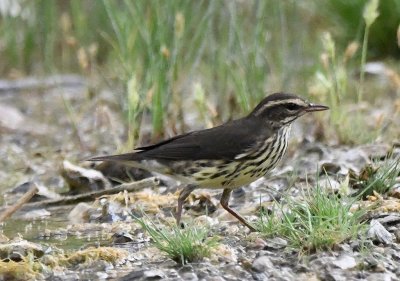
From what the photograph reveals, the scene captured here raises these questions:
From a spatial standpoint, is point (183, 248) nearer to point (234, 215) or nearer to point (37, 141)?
point (234, 215)

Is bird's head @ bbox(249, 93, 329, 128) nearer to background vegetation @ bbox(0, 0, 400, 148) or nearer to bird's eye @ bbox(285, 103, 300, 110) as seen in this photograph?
bird's eye @ bbox(285, 103, 300, 110)

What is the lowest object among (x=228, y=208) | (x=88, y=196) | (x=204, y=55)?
(x=228, y=208)

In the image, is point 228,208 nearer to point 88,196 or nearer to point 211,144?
point 211,144

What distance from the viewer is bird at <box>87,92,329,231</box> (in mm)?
7379

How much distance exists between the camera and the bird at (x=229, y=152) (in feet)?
24.2

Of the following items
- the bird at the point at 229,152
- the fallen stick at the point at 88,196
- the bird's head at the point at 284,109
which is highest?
the bird's head at the point at 284,109

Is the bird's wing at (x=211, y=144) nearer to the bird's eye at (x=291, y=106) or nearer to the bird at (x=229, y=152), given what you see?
the bird at (x=229, y=152)

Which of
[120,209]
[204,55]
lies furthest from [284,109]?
[204,55]

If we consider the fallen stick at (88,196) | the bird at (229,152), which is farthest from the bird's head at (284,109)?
the fallen stick at (88,196)

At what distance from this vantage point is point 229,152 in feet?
24.4

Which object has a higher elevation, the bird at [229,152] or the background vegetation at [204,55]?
the background vegetation at [204,55]

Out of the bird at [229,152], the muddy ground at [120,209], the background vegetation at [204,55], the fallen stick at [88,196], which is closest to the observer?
the muddy ground at [120,209]

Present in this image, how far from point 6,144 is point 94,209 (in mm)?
3196

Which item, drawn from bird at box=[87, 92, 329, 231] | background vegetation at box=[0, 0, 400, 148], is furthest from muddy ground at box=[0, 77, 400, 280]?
background vegetation at box=[0, 0, 400, 148]
